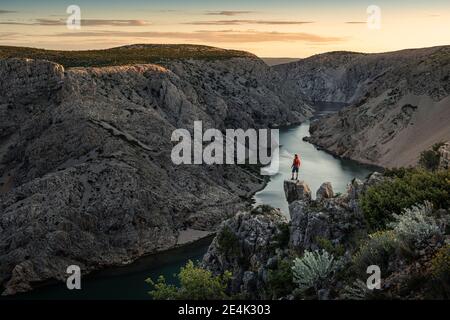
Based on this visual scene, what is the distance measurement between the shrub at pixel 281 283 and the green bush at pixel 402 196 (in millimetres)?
3830

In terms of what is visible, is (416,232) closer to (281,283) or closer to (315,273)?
(315,273)

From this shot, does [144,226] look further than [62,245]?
Yes

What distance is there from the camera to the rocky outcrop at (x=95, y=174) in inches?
1934

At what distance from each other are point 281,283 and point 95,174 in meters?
41.5

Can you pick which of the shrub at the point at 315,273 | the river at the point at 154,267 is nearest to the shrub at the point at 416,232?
the shrub at the point at 315,273

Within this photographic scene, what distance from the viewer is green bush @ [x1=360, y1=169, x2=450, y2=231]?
64.2ft

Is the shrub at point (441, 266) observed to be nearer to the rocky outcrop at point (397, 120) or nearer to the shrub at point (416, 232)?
the shrub at point (416, 232)

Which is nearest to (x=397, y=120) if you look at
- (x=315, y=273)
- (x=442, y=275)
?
(x=315, y=273)

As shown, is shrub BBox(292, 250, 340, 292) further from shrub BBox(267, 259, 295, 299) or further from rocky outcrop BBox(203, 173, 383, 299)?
rocky outcrop BBox(203, 173, 383, 299)

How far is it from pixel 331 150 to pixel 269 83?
5173cm

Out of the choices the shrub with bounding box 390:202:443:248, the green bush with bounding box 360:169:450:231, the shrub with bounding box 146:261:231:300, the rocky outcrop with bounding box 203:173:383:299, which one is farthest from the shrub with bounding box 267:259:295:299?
the shrub with bounding box 390:202:443:248

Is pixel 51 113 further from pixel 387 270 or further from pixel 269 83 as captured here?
pixel 269 83

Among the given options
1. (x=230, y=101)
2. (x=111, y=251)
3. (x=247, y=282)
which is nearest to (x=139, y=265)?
(x=111, y=251)

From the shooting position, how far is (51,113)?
68938 mm
